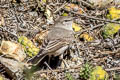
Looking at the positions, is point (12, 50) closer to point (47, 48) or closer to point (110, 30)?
point (47, 48)

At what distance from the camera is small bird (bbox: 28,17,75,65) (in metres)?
6.20

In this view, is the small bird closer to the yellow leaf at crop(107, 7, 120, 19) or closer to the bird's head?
the bird's head

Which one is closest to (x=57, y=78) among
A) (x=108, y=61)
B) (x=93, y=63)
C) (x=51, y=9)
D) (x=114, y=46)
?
(x=93, y=63)

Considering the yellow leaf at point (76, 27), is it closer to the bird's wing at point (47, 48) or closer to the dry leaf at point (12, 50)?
the bird's wing at point (47, 48)

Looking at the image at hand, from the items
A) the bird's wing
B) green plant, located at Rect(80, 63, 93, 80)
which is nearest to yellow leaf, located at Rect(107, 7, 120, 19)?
the bird's wing

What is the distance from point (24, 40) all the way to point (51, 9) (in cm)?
189

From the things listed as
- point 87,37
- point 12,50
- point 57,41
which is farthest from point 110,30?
point 12,50

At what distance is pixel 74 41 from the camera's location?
7453 millimetres

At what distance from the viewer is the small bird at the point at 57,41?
620 cm

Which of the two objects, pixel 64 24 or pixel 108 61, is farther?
pixel 64 24

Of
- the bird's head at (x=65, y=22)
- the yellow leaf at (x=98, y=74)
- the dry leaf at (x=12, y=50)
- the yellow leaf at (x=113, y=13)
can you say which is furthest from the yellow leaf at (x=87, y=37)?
the dry leaf at (x=12, y=50)

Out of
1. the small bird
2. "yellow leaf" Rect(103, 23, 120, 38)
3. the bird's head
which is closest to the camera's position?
the small bird

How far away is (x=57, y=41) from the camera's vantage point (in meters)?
6.58

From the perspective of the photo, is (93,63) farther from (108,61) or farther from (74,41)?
(74,41)
